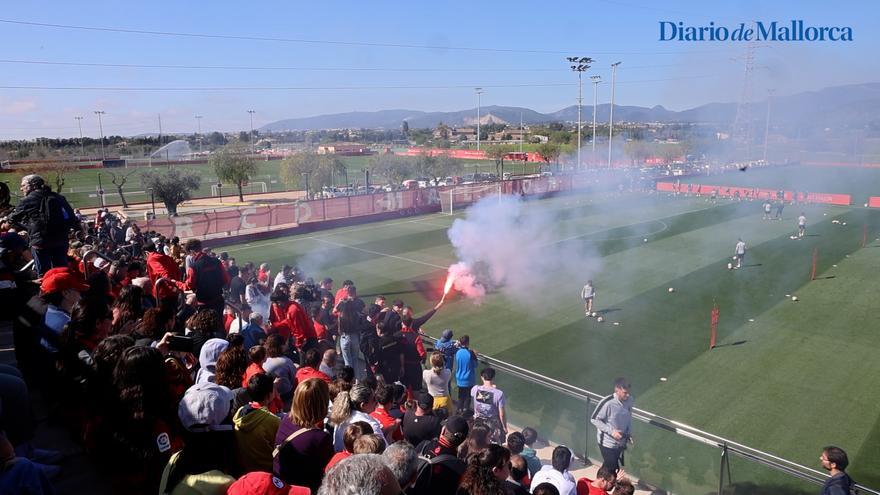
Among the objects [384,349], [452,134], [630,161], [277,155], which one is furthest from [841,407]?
[452,134]

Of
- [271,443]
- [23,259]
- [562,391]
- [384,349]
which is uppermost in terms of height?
[23,259]

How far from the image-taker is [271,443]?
418cm

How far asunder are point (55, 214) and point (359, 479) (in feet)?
23.7

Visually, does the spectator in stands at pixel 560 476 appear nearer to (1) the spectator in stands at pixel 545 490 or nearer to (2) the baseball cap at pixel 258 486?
(1) the spectator in stands at pixel 545 490

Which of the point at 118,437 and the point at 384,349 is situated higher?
the point at 118,437

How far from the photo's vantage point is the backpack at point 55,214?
767 centimetres

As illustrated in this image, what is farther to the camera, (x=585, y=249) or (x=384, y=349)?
(x=585, y=249)

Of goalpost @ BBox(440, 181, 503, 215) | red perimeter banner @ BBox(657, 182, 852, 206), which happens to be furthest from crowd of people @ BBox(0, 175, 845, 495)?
red perimeter banner @ BBox(657, 182, 852, 206)

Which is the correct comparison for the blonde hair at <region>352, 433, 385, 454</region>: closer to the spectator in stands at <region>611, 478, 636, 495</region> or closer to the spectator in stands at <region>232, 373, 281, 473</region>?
the spectator in stands at <region>232, 373, 281, 473</region>

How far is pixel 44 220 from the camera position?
775cm

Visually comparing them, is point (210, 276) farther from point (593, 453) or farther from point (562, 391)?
point (593, 453)

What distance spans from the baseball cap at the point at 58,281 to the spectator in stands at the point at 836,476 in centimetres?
789

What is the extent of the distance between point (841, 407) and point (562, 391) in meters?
7.34

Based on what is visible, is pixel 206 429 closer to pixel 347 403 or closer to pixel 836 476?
pixel 347 403
